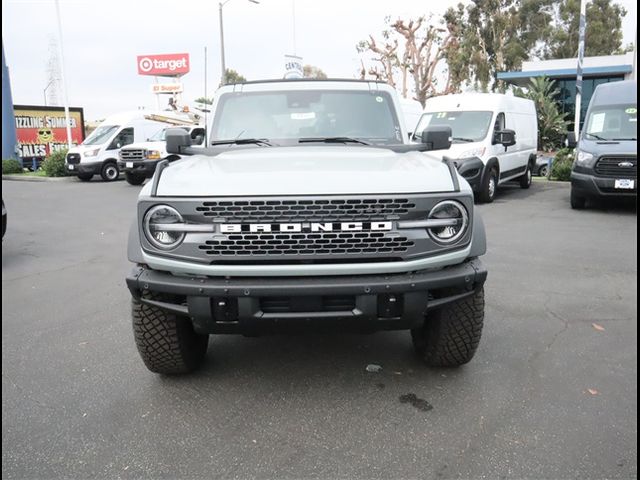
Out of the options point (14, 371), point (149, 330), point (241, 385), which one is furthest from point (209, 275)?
point (14, 371)

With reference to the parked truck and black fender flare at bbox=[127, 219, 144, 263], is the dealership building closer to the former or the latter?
the parked truck

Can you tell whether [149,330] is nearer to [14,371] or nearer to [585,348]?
[14,371]

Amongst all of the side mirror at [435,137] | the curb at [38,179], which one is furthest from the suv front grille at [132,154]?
the side mirror at [435,137]

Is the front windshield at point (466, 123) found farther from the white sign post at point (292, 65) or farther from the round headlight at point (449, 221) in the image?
the white sign post at point (292, 65)

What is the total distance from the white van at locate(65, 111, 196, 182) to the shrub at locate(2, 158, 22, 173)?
10.6 ft

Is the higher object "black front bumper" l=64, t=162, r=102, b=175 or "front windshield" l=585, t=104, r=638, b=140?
"front windshield" l=585, t=104, r=638, b=140

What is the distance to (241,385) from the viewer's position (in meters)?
3.37

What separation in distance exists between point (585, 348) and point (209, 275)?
274 centimetres

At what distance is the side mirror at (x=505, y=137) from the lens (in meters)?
11.4

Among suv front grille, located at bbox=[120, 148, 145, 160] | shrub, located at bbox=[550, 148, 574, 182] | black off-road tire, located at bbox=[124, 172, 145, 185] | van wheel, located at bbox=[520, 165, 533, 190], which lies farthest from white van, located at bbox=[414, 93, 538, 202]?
black off-road tire, located at bbox=[124, 172, 145, 185]

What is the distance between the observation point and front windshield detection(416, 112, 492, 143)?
11742 millimetres

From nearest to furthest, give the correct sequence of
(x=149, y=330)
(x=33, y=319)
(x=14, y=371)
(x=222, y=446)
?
1. (x=222, y=446)
2. (x=149, y=330)
3. (x=14, y=371)
4. (x=33, y=319)

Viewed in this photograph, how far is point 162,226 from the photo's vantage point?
2795 millimetres

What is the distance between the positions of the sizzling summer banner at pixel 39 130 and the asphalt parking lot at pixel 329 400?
2273cm
